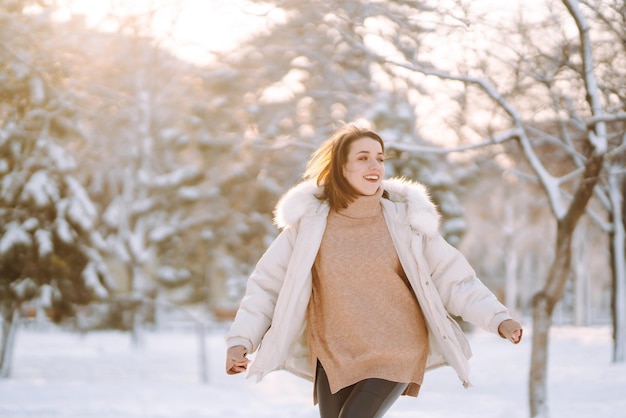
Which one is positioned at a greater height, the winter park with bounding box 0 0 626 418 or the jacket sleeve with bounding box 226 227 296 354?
the jacket sleeve with bounding box 226 227 296 354

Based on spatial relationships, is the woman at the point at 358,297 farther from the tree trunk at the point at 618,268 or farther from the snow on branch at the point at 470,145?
the tree trunk at the point at 618,268

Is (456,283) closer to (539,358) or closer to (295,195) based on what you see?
(295,195)

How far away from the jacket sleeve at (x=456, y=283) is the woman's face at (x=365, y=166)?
36 centimetres

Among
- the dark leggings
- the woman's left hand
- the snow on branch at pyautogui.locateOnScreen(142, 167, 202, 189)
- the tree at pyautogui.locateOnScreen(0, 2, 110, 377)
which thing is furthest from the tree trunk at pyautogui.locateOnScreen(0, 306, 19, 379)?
the woman's left hand

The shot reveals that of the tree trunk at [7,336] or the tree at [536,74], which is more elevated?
the tree at [536,74]

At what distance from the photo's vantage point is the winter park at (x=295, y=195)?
4.40m

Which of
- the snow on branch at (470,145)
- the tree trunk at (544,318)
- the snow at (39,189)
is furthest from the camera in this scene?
the snow at (39,189)

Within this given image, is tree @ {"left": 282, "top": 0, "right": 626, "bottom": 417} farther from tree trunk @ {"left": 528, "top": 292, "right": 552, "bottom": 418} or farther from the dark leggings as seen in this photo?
the dark leggings

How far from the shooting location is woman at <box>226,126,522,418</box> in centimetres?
426

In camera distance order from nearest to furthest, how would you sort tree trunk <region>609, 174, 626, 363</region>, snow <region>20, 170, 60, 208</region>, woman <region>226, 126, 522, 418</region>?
woman <region>226, 126, 522, 418</region>
snow <region>20, 170, 60, 208</region>
tree trunk <region>609, 174, 626, 363</region>

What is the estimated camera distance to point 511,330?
407 cm

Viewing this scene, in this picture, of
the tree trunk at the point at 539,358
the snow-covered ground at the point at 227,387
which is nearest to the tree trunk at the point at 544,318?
the tree trunk at the point at 539,358

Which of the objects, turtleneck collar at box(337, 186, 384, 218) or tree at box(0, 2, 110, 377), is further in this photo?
tree at box(0, 2, 110, 377)

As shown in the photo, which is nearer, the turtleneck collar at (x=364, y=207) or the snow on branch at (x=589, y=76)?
the turtleneck collar at (x=364, y=207)
